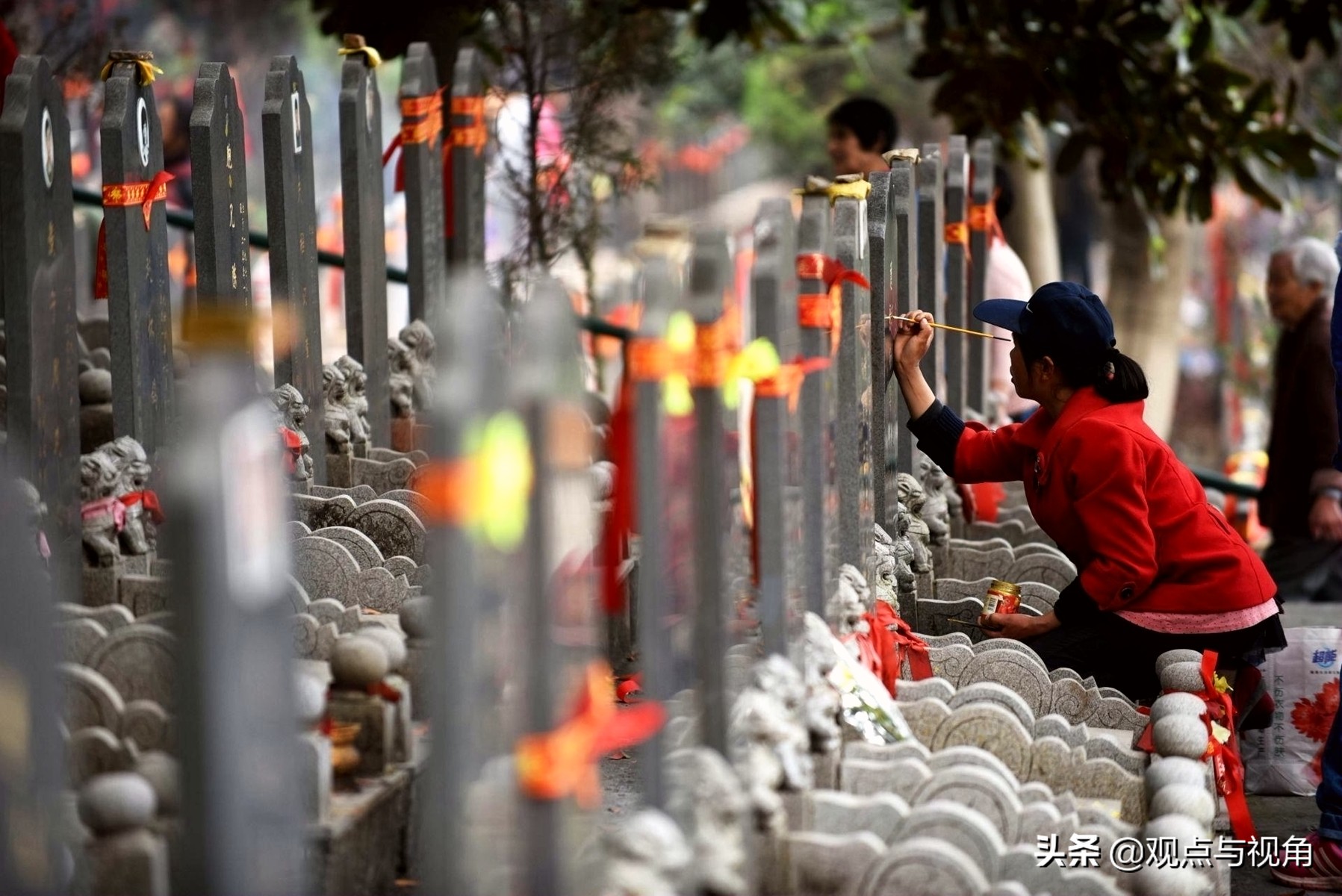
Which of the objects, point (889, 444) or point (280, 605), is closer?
point (280, 605)

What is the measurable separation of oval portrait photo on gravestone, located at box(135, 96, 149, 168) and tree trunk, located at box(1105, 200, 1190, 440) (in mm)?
6380

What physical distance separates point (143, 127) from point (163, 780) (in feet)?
7.75

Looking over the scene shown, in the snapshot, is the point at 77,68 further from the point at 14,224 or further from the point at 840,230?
the point at 840,230

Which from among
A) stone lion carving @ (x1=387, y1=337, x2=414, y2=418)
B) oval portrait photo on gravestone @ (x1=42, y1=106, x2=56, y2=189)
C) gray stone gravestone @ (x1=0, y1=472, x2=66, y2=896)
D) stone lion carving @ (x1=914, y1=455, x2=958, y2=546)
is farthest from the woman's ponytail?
gray stone gravestone @ (x1=0, y1=472, x2=66, y2=896)

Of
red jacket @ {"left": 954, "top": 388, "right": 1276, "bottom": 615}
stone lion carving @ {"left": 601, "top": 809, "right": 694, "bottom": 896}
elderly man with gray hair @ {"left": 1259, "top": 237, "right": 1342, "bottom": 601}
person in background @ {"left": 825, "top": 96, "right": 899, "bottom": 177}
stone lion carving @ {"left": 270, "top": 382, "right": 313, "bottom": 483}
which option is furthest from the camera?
elderly man with gray hair @ {"left": 1259, "top": 237, "right": 1342, "bottom": 601}

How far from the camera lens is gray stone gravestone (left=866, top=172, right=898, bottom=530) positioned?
4.59 metres

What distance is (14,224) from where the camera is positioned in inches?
159

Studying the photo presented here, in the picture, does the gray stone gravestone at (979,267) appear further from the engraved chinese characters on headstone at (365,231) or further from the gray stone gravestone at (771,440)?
the gray stone gravestone at (771,440)

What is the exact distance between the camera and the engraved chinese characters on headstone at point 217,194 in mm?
4785

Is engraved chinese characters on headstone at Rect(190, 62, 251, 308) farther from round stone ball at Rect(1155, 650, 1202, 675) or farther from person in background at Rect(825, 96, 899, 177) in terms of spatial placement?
Answer: round stone ball at Rect(1155, 650, 1202, 675)

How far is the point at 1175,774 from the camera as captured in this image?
3771 millimetres

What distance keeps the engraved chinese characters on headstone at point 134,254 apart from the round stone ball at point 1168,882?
2.57 metres

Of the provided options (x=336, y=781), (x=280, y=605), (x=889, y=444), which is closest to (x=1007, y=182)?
(x=889, y=444)

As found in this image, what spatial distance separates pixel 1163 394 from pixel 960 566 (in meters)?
5.55
